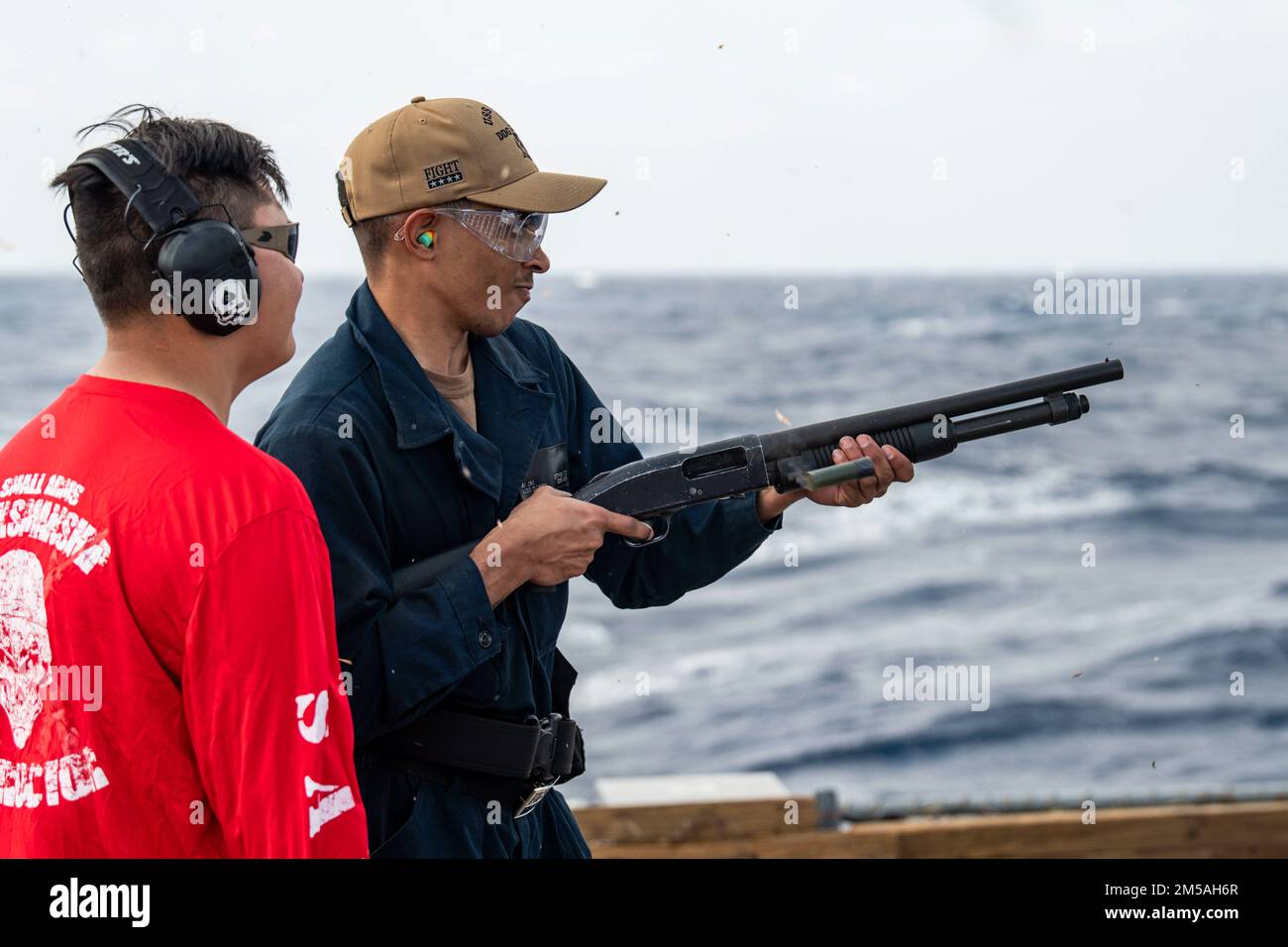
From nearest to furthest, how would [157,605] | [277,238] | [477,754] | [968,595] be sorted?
1. [157,605]
2. [277,238]
3. [477,754]
4. [968,595]

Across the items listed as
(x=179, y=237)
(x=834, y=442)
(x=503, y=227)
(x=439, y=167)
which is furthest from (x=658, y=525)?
(x=179, y=237)

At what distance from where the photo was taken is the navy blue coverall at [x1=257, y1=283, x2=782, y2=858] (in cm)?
222

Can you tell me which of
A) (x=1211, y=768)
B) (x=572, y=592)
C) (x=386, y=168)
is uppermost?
(x=386, y=168)

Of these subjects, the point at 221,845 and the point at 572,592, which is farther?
the point at 572,592

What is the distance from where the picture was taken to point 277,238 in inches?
71.4

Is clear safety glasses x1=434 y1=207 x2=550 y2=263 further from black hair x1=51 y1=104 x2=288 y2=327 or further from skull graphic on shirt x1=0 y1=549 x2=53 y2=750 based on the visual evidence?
skull graphic on shirt x1=0 y1=549 x2=53 y2=750

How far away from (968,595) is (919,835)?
11.0 m

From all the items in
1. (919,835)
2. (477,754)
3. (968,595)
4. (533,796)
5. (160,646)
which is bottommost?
(968,595)

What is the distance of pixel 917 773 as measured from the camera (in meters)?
9.44

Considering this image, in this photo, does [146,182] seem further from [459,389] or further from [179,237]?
[459,389]
